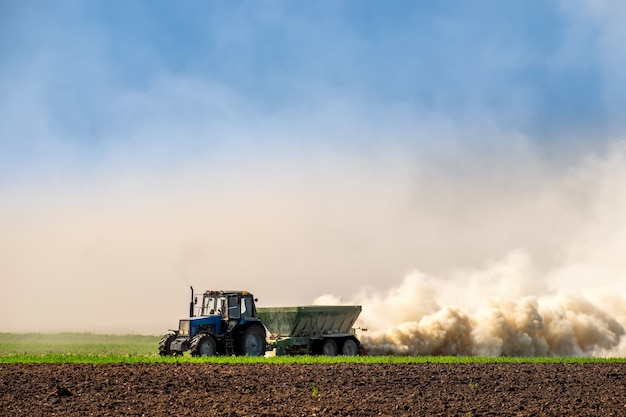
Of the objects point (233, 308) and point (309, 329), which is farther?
point (309, 329)

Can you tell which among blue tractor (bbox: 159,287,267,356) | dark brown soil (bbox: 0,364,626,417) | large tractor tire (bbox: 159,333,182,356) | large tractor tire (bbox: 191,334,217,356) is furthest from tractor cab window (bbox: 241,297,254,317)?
dark brown soil (bbox: 0,364,626,417)

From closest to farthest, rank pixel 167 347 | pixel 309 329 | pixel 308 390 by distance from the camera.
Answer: pixel 308 390
pixel 167 347
pixel 309 329

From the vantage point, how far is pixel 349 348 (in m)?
46.8

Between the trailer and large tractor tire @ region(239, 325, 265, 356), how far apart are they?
4.31 feet

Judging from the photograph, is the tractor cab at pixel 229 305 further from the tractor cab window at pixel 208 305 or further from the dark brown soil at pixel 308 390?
the dark brown soil at pixel 308 390

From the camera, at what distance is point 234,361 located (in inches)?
1486

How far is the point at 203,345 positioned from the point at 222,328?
2045 mm

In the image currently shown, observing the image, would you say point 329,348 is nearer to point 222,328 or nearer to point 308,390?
point 222,328

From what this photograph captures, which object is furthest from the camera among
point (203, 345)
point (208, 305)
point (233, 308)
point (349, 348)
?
point (349, 348)

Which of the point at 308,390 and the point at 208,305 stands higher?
the point at 208,305

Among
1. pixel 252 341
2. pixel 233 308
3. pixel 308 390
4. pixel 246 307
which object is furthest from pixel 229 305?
pixel 308 390

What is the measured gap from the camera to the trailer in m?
44.9

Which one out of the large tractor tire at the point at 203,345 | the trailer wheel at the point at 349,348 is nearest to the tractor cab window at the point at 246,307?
the large tractor tire at the point at 203,345

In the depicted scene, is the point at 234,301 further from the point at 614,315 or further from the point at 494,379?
the point at 614,315
